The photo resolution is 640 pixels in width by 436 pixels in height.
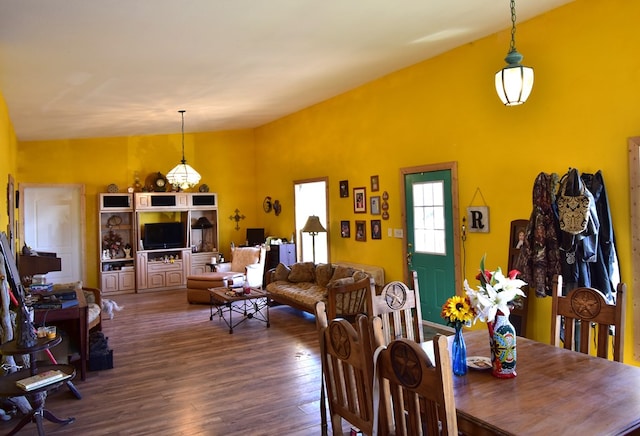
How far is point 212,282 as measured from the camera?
7906 mm

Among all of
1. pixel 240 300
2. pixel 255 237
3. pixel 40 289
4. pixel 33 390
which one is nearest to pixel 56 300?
pixel 40 289

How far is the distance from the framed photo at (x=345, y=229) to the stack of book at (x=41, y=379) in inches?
191

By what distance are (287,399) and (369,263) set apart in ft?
11.0

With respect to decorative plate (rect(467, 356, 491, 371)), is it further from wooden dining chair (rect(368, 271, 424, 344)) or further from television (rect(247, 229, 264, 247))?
television (rect(247, 229, 264, 247))

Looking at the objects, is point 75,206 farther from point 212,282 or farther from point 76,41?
point 76,41

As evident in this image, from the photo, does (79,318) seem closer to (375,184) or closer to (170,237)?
(375,184)

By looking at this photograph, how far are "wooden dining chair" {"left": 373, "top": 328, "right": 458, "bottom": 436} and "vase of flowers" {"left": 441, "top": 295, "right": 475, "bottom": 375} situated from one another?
0.50 metres

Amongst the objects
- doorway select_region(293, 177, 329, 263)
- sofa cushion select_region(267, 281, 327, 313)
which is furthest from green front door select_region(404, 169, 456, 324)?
doorway select_region(293, 177, 329, 263)

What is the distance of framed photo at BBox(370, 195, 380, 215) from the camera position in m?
6.74

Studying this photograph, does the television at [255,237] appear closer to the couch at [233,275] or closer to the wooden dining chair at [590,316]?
the couch at [233,275]

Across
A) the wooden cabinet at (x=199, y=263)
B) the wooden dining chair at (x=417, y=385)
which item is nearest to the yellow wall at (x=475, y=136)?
the wooden cabinet at (x=199, y=263)

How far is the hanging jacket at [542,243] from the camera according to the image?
3967 mm

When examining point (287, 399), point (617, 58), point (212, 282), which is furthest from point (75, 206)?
point (617, 58)

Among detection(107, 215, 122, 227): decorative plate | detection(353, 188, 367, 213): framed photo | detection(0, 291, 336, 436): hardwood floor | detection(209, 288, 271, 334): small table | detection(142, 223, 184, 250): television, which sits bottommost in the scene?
detection(0, 291, 336, 436): hardwood floor
